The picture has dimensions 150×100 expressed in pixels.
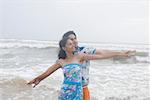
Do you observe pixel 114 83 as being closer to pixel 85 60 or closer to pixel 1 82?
pixel 1 82

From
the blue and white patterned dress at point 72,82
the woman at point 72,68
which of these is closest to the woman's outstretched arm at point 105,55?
the woman at point 72,68

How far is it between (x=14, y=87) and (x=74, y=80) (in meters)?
6.68

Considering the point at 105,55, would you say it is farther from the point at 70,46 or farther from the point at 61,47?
the point at 61,47

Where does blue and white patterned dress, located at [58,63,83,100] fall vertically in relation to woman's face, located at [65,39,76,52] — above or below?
below

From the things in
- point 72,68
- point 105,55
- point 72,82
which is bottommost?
point 72,82

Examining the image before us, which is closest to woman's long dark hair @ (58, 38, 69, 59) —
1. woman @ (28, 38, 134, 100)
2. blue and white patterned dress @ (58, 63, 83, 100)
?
woman @ (28, 38, 134, 100)

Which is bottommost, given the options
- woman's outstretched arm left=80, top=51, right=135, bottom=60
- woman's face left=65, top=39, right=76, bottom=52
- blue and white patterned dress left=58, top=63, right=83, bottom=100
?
blue and white patterned dress left=58, top=63, right=83, bottom=100

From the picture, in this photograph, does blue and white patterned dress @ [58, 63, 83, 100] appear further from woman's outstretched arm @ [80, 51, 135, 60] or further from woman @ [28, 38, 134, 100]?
woman's outstretched arm @ [80, 51, 135, 60]

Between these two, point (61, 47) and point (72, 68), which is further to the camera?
point (61, 47)

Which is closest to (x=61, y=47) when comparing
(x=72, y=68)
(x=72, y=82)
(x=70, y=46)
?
(x=70, y=46)

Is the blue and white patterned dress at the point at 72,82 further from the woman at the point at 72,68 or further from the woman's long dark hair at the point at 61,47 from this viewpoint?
the woman's long dark hair at the point at 61,47

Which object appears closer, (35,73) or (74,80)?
(74,80)

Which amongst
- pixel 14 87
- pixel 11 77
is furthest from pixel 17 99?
pixel 11 77

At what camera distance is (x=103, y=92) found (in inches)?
368
